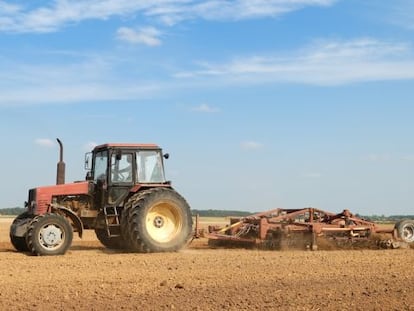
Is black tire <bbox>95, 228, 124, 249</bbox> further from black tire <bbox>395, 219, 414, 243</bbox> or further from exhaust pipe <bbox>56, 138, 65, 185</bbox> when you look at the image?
black tire <bbox>395, 219, 414, 243</bbox>

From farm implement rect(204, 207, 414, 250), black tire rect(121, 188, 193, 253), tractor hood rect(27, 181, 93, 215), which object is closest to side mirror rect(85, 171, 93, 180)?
tractor hood rect(27, 181, 93, 215)

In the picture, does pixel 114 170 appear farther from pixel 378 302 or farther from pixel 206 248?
pixel 378 302

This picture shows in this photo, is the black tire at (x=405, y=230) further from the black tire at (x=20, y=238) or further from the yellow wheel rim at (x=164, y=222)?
the black tire at (x=20, y=238)

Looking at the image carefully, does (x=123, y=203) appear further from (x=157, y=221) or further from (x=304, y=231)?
(x=304, y=231)

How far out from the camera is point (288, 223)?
1692 cm

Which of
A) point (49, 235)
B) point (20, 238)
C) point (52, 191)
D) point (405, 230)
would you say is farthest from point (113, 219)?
point (405, 230)

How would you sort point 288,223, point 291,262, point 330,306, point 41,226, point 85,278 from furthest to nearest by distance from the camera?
point 288,223, point 41,226, point 291,262, point 85,278, point 330,306

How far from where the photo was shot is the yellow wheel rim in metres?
15.6

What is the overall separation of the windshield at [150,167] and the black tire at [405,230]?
6.56 m

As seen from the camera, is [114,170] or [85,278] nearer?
[85,278]

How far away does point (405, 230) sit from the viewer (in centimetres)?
1833

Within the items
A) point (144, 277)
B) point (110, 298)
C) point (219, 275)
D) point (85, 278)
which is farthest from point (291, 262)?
point (110, 298)

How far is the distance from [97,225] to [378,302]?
8.60m

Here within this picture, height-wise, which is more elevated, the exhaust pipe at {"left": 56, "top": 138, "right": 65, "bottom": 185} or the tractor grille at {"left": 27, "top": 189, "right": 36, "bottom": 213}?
the exhaust pipe at {"left": 56, "top": 138, "right": 65, "bottom": 185}
